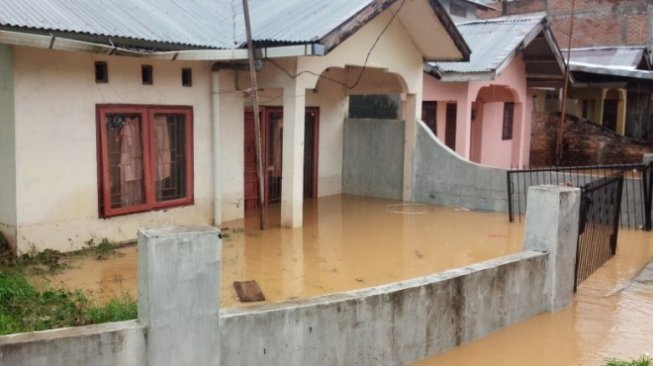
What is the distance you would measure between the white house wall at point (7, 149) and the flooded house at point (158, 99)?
22 mm

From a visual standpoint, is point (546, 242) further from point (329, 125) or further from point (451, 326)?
point (329, 125)

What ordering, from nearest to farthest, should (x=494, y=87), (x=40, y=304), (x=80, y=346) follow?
(x=80, y=346) < (x=40, y=304) < (x=494, y=87)

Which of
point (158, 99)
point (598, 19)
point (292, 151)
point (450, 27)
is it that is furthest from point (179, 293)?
point (598, 19)

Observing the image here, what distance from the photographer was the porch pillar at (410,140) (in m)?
13.1

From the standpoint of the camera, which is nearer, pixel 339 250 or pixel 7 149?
pixel 7 149

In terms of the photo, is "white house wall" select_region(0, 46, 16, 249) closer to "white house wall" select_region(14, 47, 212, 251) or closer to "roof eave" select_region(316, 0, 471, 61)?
"white house wall" select_region(14, 47, 212, 251)

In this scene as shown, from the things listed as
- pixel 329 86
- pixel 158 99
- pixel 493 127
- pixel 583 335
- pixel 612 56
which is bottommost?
pixel 583 335

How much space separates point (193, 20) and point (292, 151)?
276 cm

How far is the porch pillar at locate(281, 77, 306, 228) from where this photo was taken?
396 inches

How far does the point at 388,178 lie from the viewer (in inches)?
542

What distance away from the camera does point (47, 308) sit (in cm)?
543

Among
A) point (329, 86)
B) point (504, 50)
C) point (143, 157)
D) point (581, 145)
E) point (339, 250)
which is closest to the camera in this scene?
point (339, 250)

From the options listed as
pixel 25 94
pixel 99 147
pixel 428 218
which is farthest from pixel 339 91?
pixel 25 94

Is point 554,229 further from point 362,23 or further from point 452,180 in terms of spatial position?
point 452,180
